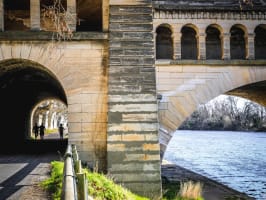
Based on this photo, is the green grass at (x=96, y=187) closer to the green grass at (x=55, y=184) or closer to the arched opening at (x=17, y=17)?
the green grass at (x=55, y=184)

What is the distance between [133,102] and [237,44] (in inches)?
225

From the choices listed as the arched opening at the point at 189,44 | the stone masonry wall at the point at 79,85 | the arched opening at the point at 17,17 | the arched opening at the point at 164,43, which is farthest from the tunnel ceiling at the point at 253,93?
the arched opening at the point at 17,17

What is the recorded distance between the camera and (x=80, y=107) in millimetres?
8656

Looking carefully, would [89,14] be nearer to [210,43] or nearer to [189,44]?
[189,44]

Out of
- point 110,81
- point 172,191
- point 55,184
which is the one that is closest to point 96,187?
point 55,184

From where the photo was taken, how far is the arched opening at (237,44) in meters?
12.3

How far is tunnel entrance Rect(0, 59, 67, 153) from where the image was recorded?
998 cm

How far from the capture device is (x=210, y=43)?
12336 millimetres

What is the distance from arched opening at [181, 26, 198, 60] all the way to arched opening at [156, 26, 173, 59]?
463 millimetres

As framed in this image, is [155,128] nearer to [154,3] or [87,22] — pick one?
[154,3]

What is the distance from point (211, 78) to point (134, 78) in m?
3.71

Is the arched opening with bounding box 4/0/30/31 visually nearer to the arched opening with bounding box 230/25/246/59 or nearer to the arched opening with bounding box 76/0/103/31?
the arched opening with bounding box 76/0/103/31

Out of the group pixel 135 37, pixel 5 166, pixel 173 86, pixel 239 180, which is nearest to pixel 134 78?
pixel 135 37

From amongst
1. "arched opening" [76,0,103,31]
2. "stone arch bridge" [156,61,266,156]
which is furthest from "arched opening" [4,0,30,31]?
"stone arch bridge" [156,61,266,156]
